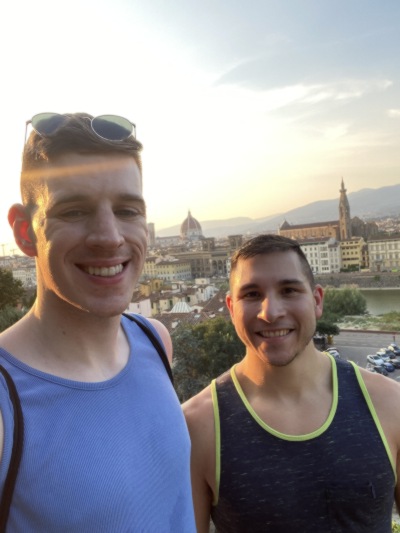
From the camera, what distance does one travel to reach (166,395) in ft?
2.87

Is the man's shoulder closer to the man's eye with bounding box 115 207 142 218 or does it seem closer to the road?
the man's eye with bounding box 115 207 142 218

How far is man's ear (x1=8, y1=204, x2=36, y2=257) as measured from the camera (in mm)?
794

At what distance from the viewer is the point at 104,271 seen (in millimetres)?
777

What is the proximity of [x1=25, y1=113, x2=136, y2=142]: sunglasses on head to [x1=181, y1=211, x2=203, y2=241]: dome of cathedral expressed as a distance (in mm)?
63538

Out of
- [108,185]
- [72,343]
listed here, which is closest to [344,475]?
[72,343]

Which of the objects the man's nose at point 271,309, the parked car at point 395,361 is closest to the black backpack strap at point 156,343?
the man's nose at point 271,309

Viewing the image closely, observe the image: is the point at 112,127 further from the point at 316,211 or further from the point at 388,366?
the point at 316,211

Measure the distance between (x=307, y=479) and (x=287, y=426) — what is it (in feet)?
0.35

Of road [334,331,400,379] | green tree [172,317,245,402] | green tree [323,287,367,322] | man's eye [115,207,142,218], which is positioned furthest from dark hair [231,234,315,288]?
green tree [323,287,367,322]

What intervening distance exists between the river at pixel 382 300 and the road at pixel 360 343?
18.7 feet

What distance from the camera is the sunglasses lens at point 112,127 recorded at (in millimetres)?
787

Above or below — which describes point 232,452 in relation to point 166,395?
below

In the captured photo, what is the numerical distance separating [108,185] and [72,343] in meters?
0.27

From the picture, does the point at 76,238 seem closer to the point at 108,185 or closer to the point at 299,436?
the point at 108,185
